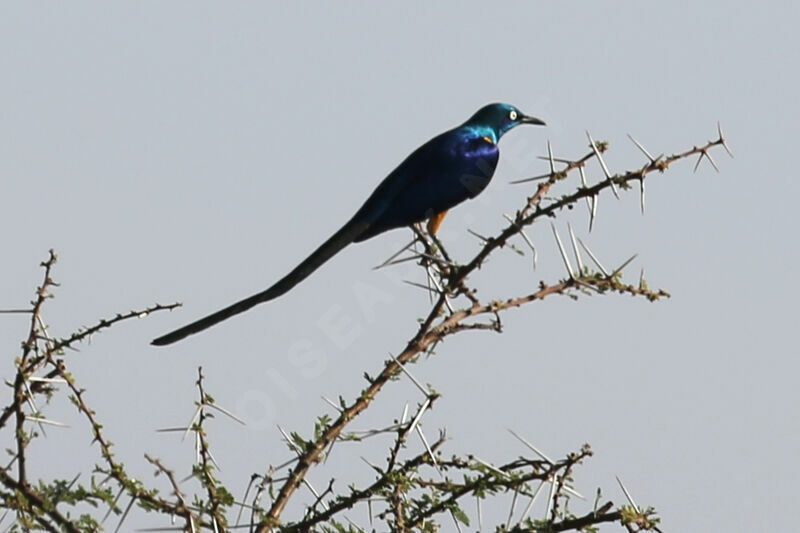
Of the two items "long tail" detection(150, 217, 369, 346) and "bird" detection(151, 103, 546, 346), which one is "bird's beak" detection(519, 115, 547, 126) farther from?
"long tail" detection(150, 217, 369, 346)

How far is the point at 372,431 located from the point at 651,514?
3.05 feet

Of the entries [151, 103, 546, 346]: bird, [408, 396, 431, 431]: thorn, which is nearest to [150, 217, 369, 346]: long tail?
[151, 103, 546, 346]: bird

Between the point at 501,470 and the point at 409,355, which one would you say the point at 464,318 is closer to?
the point at 409,355

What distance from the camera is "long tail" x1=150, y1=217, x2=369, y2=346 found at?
5004 mm

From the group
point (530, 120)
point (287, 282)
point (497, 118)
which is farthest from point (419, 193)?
point (530, 120)

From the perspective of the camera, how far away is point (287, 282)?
542 centimetres

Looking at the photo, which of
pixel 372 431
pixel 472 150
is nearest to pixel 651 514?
pixel 372 431

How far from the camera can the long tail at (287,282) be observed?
5004mm

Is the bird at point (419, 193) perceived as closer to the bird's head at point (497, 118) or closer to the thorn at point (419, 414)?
the bird's head at point (497, 118)

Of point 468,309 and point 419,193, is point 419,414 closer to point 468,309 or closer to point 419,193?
point 468,309

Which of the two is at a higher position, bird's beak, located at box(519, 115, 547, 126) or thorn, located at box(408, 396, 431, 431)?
bird's beak, located at box(519, 115, 547, 126)

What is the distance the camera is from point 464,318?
165 inches

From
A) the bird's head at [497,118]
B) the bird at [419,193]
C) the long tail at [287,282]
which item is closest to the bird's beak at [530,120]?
the bird's head at [497,118]

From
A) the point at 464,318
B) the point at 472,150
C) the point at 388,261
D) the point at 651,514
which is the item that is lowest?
the point at 651,514
